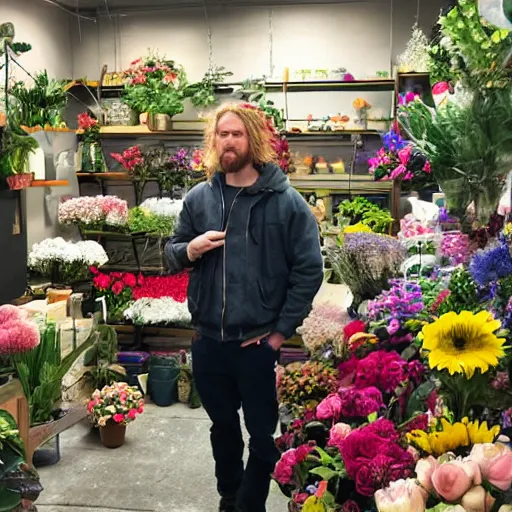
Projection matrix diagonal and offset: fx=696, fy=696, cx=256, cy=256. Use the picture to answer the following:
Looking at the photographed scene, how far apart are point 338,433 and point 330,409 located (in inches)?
6.4

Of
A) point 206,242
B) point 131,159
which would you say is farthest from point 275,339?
point 131,159

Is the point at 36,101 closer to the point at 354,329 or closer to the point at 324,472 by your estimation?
the point at 354,329

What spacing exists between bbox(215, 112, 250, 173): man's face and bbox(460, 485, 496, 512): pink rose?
1.74 metres

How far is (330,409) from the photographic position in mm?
1776

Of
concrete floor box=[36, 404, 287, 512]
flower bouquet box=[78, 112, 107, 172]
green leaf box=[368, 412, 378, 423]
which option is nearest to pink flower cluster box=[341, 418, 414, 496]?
green leaf box=[368, 412, 378, 423]

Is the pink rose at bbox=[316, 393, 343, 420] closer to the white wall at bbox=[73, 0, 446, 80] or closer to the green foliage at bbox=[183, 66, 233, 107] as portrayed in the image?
the green foliage at bbox=[183, 66, 233, 107]

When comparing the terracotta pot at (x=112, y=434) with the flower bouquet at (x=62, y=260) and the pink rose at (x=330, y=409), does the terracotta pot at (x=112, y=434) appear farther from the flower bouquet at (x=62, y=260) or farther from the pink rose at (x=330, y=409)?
the pink rose at (x=330, y=409)

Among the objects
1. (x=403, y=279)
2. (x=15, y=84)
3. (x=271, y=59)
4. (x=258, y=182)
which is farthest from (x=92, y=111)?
(x=403, y=279)

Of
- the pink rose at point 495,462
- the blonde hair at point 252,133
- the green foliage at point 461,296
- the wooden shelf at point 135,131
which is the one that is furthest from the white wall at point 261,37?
the pink rose at point 495,462

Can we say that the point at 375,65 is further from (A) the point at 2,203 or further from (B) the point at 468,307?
(B) the point at 468,307

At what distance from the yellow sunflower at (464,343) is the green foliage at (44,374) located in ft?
7.91

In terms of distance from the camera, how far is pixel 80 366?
419cm

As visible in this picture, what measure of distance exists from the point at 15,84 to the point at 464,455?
11.3ft

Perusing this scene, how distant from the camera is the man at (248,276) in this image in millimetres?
2576
